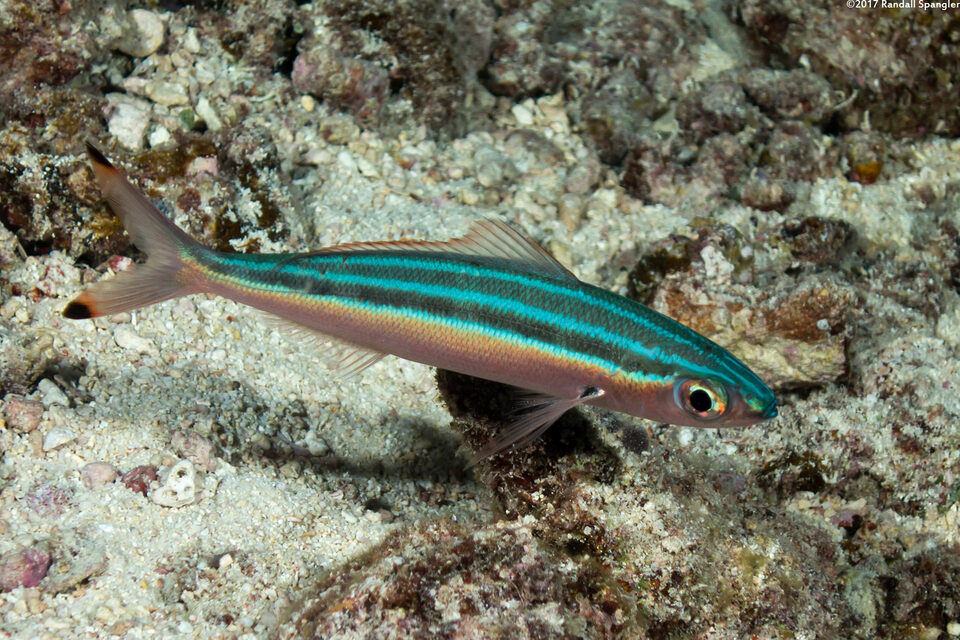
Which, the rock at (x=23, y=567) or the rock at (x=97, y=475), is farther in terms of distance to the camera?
the rock at (x=97, y=475)

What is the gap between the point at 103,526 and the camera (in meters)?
3.39

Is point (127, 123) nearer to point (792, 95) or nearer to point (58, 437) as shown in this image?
point (58, 437)

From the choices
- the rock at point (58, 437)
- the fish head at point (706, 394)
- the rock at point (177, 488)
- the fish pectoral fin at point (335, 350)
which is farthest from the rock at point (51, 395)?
the fish head at point (706, 394)

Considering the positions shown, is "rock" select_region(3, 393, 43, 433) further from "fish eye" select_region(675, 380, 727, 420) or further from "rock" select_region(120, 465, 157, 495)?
"fish eye" select_region(675, 380, 727, 420)

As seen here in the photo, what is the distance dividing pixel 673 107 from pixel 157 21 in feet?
18.8

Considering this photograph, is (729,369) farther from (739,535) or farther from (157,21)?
(157,21)

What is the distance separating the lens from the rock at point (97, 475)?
3.57 meters

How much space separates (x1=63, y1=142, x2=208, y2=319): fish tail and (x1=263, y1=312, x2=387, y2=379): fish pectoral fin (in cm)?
49

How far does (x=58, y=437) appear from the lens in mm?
3674

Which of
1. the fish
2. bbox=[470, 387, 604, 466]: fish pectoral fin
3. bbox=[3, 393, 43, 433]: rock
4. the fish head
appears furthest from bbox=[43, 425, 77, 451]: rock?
the fish head

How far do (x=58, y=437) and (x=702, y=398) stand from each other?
3.55 meters

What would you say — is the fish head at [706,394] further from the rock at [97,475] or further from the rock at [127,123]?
the rock at [127,123]

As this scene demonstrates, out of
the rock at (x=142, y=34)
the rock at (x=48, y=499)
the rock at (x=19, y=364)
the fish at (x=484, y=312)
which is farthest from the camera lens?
the rock at (x=142, y=34)

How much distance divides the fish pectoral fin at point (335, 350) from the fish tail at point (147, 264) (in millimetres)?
487
